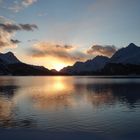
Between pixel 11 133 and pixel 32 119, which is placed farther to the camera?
pixel 32 119

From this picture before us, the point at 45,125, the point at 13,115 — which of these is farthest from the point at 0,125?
the point at 13,115

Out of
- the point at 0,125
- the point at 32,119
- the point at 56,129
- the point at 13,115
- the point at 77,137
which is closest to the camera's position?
the point at 77,137

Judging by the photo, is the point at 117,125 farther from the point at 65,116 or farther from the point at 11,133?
the point at 11,133

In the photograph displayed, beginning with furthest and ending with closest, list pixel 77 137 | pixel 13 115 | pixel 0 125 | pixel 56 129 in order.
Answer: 1. pixel 13 115
2. pixel 0 125
3. pixel 56 129
4. pixel 77 137

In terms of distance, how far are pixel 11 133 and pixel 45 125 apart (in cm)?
780

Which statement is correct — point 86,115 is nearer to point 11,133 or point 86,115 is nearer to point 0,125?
point 0,125

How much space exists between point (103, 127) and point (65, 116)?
8.51m

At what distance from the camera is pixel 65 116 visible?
121ft

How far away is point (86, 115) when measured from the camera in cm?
3769

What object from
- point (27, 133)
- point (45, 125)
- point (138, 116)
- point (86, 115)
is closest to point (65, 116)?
point (86, 115)

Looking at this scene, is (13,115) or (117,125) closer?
(117,125)

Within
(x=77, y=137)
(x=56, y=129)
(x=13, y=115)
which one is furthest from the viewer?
(x=13, y=115)

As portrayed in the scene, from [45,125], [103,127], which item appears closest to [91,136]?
[103,127]

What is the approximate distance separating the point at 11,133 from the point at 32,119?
457 inches
